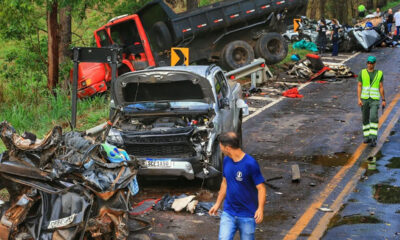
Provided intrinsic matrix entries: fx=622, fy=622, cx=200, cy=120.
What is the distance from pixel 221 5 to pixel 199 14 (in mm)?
1007

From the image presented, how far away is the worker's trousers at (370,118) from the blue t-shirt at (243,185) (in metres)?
6.89

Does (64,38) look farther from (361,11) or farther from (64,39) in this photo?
(361,11)

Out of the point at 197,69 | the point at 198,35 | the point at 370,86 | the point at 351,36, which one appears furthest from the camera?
the point at 351,36

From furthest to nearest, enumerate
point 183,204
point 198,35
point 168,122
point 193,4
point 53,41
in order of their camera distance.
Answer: point 193,4 → point 198,35 → point 53,41 → point 168,122 → point 183,204

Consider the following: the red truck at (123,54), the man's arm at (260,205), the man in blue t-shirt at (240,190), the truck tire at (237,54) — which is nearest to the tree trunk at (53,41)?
the red truck at (123,54)

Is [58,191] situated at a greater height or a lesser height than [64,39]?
lesser

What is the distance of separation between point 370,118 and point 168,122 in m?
4.54

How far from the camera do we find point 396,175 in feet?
34.9

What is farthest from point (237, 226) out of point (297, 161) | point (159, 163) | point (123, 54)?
point (123, 54)

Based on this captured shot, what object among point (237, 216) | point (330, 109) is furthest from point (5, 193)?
point (330, 109)

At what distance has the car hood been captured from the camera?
10.7 meters

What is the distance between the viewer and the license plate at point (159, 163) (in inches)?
384

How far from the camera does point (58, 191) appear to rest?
709 centimetres

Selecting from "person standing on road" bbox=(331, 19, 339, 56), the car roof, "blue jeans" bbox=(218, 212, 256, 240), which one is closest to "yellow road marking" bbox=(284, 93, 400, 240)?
"blue jeans" bbox=(218, 212, 256, 240)
